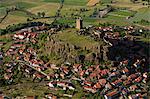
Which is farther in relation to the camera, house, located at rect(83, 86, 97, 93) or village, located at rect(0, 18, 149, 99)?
village, located at rect(0, 18, 149, 99)

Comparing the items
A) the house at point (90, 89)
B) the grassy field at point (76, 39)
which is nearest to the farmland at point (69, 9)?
the grassy field at point (76, 39)

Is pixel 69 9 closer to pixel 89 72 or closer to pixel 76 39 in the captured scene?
pixel 76 39

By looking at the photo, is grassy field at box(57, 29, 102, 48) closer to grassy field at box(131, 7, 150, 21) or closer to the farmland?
the farmland

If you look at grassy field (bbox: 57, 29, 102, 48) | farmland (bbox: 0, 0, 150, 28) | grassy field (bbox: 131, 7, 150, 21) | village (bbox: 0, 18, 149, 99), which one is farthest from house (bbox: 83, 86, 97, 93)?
grassy field (bbox: 131, 7, 150, 21)

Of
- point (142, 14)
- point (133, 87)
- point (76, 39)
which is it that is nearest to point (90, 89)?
point (133, 87)

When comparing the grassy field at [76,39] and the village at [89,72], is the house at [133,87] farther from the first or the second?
the grassy field at [76,39]

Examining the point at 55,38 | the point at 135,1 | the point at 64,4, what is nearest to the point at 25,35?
the point at 55,38

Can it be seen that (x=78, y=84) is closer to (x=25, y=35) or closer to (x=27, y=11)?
(x=25, y=35)

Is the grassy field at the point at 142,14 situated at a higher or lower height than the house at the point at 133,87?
higher

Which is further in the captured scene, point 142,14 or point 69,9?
point 69,9
